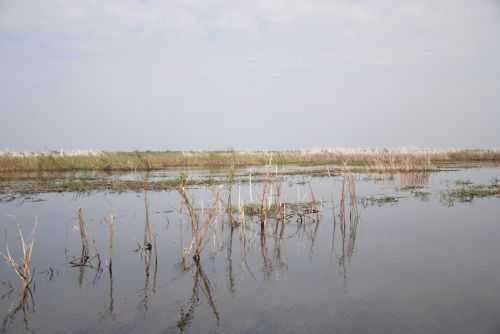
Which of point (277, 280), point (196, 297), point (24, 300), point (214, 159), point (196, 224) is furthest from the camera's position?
point (214, 159)

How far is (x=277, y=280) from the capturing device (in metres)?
6.48

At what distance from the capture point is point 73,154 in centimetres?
3300

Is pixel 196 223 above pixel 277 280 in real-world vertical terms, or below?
above

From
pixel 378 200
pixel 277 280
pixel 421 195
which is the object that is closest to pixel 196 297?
pixel 277 280

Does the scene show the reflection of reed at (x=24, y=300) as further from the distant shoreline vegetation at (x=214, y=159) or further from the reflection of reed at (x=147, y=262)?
the distant shoreline vegetation at (x=214, y=159)

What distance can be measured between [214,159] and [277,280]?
2989cm

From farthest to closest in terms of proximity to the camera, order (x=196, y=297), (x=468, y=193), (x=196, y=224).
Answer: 1. (x=468, y=193)
2. (x=196, y=224)
3. (x=196, y=297)

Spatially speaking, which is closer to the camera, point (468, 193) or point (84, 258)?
point (84, 258)

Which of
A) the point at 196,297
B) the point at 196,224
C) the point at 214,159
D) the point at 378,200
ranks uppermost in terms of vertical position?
the point at 214,159

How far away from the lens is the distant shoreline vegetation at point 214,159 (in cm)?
2952

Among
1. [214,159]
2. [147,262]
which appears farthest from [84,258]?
[214,159]

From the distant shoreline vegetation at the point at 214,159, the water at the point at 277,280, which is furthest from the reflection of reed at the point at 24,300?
the distant shoreline vegetation at the point at 214,159

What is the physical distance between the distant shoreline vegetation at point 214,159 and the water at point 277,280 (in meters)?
16.7

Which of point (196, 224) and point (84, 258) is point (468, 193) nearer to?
point (196, 224)
